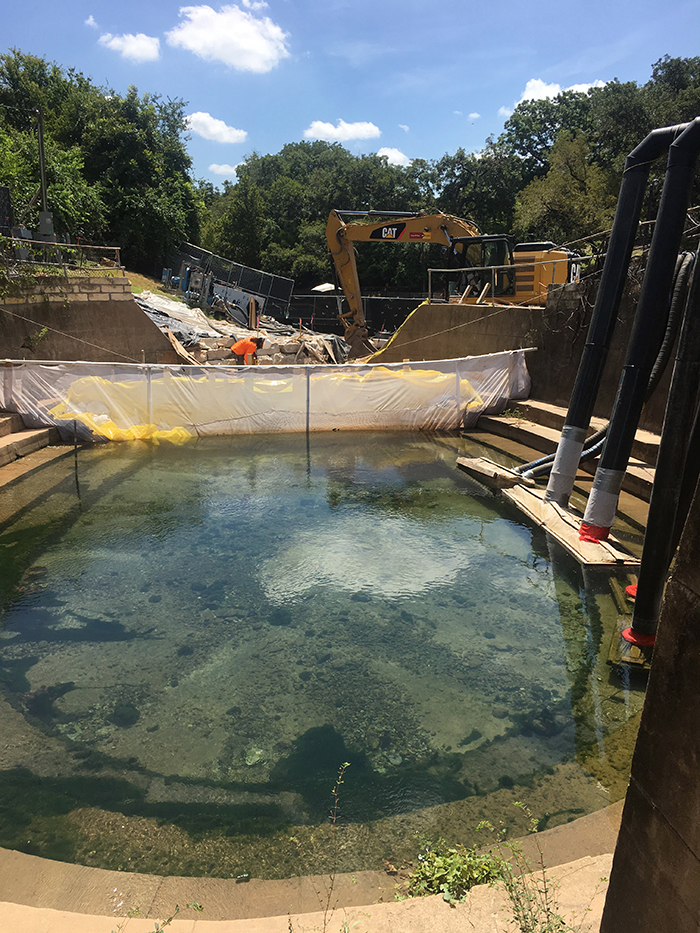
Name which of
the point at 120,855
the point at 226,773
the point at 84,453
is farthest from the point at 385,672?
the point at 84,453

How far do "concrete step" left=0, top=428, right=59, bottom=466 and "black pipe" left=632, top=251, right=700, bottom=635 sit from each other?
11.1 metres

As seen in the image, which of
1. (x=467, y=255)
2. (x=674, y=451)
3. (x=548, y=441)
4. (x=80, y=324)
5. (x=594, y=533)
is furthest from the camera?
(x=467, y=255)

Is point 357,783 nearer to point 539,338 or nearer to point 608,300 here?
point 608,300

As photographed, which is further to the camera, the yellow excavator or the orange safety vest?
the orange safety vest

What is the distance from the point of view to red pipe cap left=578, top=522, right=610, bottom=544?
7172mm

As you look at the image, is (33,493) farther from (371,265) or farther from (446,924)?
(371,265)

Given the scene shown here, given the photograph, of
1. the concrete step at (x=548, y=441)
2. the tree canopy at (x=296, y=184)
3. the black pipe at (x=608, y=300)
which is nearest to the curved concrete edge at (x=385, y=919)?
the black pipe at (x=608, y=300)

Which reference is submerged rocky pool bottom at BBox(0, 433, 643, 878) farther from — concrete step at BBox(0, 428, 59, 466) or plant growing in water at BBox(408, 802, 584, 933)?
concrete step at BBox(0, 428, 59, 466)

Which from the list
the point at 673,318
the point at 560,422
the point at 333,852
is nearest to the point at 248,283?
the point at 560,422

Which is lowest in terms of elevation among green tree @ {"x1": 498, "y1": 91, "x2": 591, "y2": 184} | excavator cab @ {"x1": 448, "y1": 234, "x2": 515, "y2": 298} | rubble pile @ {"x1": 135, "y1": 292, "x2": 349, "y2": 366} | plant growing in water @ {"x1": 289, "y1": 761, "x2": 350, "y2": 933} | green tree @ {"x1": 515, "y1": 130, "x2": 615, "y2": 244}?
plant growing in water @ {"x1": 289, "y1": 761, "x2": 350, "y2": 933}

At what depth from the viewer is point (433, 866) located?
312cm

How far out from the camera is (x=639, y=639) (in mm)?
5348

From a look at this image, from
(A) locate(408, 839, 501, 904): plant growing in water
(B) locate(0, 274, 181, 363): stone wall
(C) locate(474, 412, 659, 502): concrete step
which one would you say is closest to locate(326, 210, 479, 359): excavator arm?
(B) locate(0, 274, 181, 363): stone wall

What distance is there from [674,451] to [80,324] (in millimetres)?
17188
